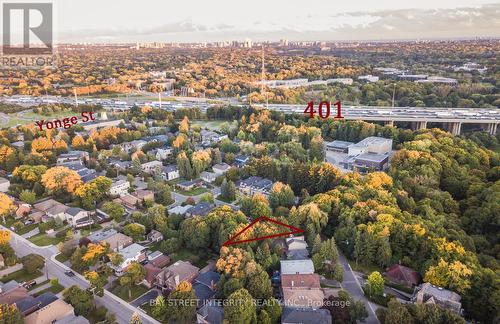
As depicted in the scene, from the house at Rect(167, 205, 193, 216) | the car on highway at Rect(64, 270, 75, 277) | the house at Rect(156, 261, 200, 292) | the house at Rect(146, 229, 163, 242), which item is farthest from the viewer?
the house at Rect(167, 205, 193, 216)

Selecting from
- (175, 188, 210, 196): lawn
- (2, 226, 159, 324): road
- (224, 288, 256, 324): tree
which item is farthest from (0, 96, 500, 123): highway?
(224, 288, 256, 324): tree

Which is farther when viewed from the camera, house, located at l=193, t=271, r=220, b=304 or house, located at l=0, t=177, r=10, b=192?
house, located at l=0, t=177, r=10, b=192

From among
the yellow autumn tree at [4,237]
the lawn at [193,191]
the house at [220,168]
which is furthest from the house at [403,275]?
the yellow autumn tree at [4,237]

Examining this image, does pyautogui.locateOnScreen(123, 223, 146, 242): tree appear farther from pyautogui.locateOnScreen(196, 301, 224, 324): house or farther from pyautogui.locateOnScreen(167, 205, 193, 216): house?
pyautogui.locateOnScreen(196, 301, 224, 324): house

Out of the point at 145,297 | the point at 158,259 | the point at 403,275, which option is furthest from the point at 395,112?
the point at 145,297

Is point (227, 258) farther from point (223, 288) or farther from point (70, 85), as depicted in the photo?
point (70, 85)
